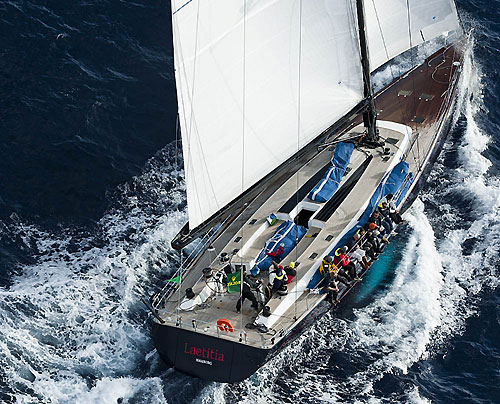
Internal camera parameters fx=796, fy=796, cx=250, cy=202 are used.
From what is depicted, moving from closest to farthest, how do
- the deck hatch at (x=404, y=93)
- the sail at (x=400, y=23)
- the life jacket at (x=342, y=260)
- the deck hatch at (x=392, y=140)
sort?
the life jacket at (x=342, y=260)
the deck hatch at (x=392, y=140)
the sail at (x=400, y=23)
the deck hatch at (x=404, y=93)

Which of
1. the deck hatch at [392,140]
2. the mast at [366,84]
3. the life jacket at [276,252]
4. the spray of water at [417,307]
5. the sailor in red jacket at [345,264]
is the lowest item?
the spray of water at [417,307]

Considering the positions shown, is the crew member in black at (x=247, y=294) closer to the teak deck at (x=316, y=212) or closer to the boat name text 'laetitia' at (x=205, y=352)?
the teak deck at (x=316, y=212)

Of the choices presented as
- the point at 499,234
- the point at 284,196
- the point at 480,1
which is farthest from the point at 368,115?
the point at 480,1

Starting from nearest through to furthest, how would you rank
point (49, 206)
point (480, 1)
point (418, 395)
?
point (418, 395) < point (49, 206) < point (480, 1)

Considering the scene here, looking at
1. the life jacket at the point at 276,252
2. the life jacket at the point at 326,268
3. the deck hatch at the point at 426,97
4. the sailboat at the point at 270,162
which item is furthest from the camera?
the deck hatch at the point at 426,97

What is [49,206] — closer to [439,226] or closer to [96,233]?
[96,233]

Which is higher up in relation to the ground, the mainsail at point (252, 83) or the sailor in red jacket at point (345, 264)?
the mainsail at point (252, 83)

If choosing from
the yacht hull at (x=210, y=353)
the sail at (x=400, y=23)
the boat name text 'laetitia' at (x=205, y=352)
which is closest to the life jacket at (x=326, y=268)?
the yacht hull at (x=210, y=353)

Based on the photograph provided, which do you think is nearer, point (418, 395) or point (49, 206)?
point (418, 395)
